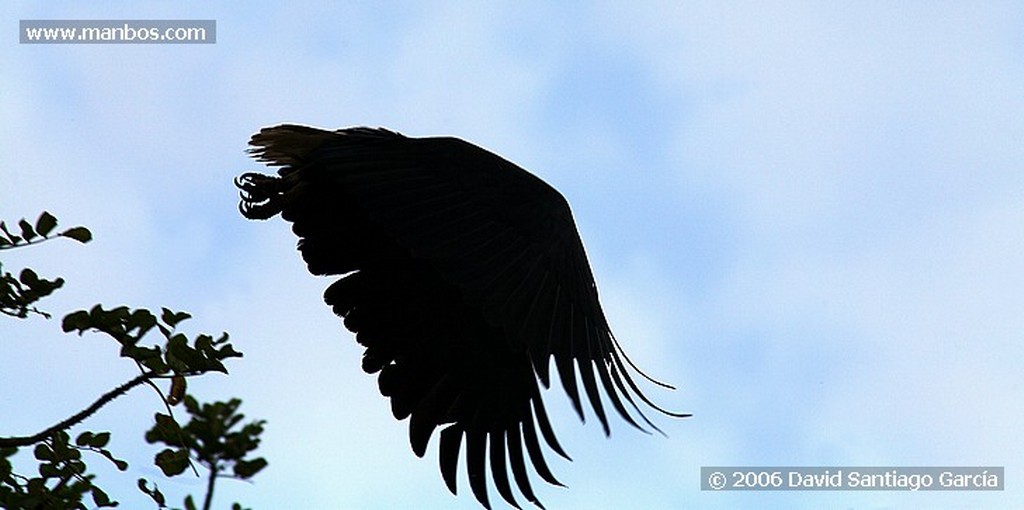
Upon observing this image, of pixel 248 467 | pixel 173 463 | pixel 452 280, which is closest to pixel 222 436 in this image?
pixel 248 467

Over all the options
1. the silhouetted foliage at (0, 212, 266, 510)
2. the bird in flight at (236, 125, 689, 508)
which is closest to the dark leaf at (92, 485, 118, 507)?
the silhouetted foliage at (0, 212, 266, 510)

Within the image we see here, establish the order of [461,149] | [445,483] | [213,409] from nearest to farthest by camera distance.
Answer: [213,409] < [461,149] < [445,483]

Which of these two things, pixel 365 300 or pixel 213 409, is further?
pixel 365 300

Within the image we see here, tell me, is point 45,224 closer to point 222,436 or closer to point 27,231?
point 27,231

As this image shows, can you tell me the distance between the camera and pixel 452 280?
14.8 feet

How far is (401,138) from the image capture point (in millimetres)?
5086

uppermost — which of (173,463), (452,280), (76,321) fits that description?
(452,280)

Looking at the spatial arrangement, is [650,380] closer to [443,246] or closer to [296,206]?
[443,246]

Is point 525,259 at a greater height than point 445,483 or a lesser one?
greater

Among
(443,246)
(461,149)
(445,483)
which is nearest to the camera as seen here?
(443,246)

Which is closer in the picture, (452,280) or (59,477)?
(59,477)

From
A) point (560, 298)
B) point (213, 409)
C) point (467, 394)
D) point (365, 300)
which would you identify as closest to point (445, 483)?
point (467, 394)

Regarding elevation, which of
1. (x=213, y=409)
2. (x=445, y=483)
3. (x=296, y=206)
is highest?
(x=296, y=206)

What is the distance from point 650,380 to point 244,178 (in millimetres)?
1801
